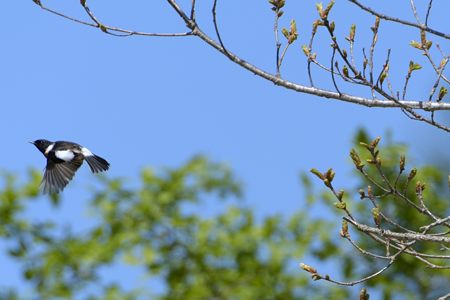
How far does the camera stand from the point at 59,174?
10.1 metres

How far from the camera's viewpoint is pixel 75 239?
1493 centimetres

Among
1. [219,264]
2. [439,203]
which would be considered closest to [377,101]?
[439,203]

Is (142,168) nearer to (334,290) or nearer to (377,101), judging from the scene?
(334,290)

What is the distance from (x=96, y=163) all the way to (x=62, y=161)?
612 mm

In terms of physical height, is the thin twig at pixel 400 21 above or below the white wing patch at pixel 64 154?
below

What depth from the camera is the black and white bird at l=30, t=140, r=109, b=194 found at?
9.98m

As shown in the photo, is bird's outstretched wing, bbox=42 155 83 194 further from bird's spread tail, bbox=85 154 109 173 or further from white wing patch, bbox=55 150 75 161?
bird's spread tail, bbox=85 154 109 173

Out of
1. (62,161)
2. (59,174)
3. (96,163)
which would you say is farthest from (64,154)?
(96,163)

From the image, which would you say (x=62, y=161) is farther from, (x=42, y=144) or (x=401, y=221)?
(x=401, y=221)

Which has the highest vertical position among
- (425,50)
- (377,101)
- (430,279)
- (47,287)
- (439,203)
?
(439,203)

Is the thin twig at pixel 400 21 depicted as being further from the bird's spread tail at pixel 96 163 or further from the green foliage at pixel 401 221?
the green foliage at pixel 401 221

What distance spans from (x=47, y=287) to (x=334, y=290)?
4740 mm

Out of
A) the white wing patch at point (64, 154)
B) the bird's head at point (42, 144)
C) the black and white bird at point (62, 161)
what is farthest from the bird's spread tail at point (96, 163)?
the bird's head at point (42, 144)

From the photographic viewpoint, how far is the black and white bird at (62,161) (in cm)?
998
